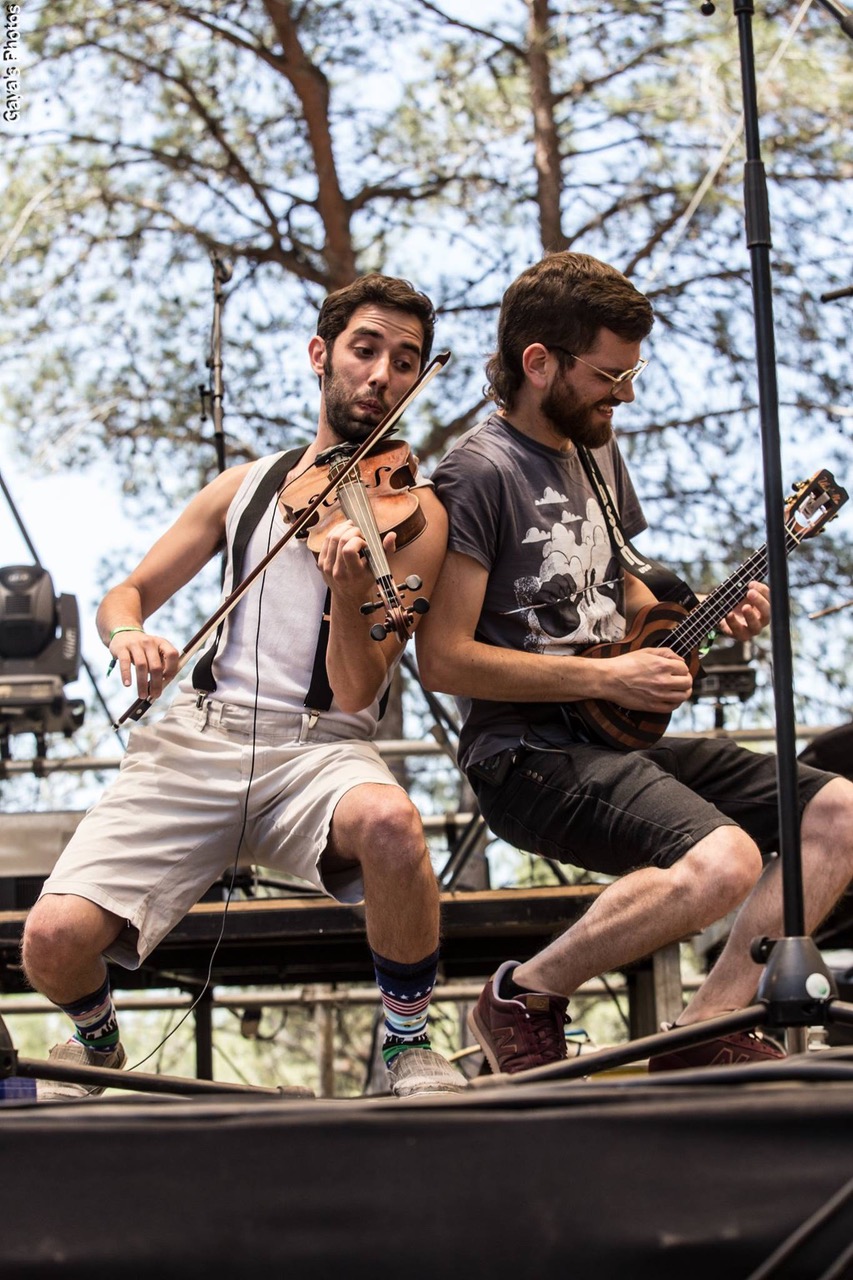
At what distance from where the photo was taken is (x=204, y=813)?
8.58 ft

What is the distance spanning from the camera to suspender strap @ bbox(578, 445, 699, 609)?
2.85 m

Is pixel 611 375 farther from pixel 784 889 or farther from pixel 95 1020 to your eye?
pixel 95 1020

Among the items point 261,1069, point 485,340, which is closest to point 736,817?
point 485,340

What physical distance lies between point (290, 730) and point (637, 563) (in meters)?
0.76

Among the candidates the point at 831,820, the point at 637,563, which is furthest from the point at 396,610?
the point at 831,820

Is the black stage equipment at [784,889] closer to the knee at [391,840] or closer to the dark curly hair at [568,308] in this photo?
the knee at [391,840]

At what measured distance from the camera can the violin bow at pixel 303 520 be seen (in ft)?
8.33

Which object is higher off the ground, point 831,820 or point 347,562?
point 347,562

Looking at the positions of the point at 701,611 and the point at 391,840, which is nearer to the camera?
the point at 391,840

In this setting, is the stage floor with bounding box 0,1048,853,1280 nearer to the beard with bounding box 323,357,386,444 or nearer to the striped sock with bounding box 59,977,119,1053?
the striped sock with bounding box 59,977,119,1053

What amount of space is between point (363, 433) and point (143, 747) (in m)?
0.74

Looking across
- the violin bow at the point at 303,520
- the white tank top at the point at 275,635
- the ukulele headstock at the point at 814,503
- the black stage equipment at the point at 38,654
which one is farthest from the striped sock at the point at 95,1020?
the black stage equipment at the point at 38,654

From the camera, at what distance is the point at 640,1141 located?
1.29 m

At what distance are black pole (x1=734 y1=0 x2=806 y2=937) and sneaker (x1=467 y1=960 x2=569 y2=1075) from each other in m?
0.95
